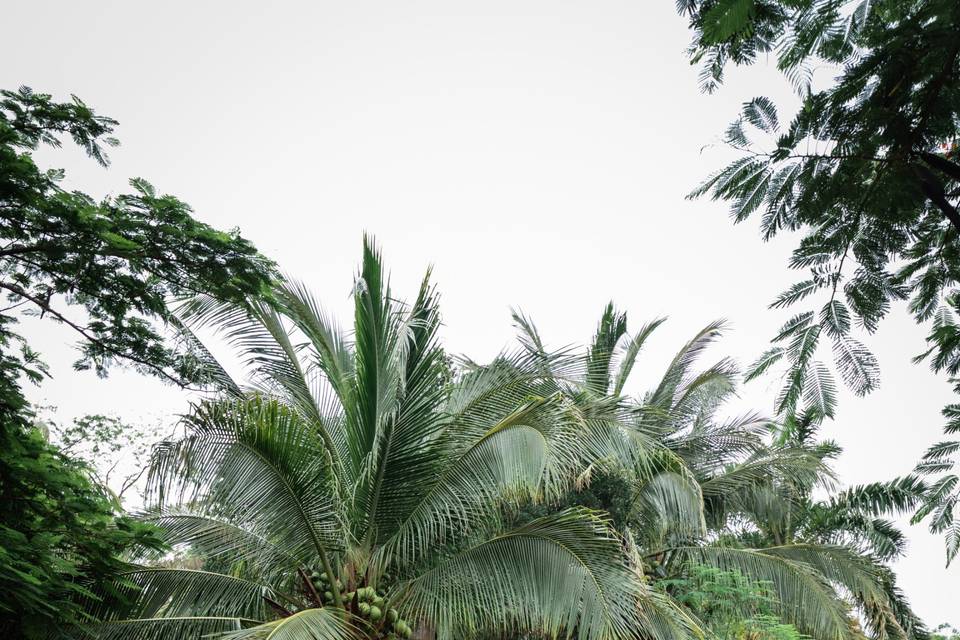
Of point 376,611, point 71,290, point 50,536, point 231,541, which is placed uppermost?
point 71,290

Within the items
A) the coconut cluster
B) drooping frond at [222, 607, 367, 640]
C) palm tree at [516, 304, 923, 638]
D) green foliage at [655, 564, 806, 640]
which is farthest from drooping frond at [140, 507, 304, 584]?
green foliage at [655, 564, 806, 640]

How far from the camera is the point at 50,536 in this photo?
4941mm

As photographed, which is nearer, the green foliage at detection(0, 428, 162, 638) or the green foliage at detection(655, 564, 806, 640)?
the green foliage at detection(0, 428, 162, 638)

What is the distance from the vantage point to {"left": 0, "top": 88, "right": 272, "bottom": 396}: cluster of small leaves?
5.37 meters

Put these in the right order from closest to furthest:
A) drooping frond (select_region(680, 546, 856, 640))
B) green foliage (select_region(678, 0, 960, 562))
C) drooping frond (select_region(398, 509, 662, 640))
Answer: green foliage (select_region(678, 0, 960, 562)) → drooping frond (select_region(398, 509, 662, 640)) → drooping frond (select_region(680, 546, 856, 640))

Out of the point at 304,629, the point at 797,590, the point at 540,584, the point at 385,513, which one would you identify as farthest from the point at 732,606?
the point at 304,629

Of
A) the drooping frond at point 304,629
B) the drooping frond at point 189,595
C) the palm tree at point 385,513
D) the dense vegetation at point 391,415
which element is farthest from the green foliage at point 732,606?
the drooping frond at point 189,595

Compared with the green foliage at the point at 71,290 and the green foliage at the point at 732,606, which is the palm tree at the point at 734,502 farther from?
the green foliage at the point at 71,290

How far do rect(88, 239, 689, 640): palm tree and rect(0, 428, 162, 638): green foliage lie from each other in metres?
0.42

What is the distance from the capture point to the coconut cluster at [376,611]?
649 cm

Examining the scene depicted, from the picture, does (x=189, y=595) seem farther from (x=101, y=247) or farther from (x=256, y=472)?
(x=101, y=247)

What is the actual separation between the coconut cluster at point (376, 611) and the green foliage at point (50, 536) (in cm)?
173

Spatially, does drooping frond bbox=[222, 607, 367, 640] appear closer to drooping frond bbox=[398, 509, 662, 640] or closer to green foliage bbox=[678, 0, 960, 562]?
drooping frond bbox=[398, 509, 662, 640]

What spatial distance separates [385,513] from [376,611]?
3.07ft
